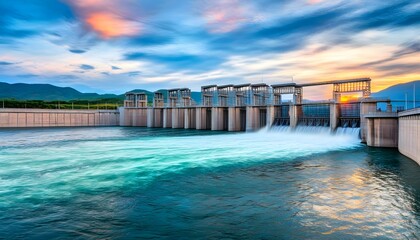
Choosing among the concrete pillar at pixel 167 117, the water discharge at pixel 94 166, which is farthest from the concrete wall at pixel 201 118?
the water discharge at pixel 94 166

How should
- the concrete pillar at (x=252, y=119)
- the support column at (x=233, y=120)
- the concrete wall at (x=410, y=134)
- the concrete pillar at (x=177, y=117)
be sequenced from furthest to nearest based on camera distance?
the concrete pillar at (x=177, y=117)
the support column at (x=233, y=120)
the concrete pillar at (x=252, y=119)
the concrete wall at (x=410, y=134)

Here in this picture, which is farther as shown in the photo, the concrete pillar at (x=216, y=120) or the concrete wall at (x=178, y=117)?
the concrete wall at (x=178, y=117)

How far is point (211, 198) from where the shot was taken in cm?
1205

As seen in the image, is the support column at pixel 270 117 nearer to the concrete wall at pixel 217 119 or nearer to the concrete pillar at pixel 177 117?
the concrete wall at pixel 217 119

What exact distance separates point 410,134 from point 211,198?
51.8 feet

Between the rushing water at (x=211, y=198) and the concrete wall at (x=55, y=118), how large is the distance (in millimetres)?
52229

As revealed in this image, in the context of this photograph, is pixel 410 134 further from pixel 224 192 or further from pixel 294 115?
pixel 294 115

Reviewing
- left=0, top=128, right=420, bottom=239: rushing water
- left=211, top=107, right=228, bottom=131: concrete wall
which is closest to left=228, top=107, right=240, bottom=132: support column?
left=211, top=107, right=228, bottom=131: concrete wall

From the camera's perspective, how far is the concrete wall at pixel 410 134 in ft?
61.5

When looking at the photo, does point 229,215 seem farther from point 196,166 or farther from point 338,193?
point 196,166

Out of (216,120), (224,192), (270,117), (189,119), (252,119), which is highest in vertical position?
(270,117)

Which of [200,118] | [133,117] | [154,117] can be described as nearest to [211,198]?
[200,118]

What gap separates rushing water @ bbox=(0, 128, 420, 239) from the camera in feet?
29.1

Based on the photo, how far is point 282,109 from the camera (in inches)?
1900
